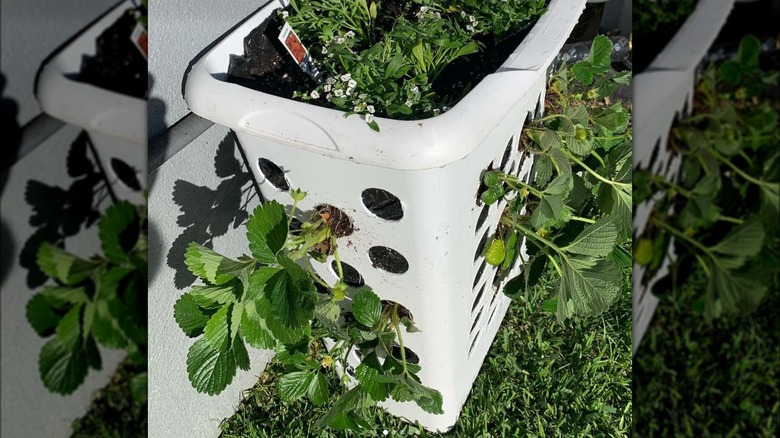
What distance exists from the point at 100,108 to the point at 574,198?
109 cm

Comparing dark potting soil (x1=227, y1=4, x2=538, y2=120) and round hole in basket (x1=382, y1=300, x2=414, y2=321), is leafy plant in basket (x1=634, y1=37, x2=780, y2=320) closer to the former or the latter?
dark potting soil (x1=227, y1=4, x2=538, y2=120)

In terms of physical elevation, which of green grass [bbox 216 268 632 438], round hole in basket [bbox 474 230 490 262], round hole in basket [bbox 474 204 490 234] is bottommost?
green grass [bbox 216 268 632 438]

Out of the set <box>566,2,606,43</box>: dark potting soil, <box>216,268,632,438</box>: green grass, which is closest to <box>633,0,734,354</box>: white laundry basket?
<box>216,268,632,438</box>: green grass

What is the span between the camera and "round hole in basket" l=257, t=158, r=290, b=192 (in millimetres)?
949

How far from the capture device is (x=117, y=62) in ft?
0.67

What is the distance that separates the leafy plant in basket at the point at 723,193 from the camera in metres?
0.27

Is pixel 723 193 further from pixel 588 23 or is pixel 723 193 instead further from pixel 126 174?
pixel 588 23

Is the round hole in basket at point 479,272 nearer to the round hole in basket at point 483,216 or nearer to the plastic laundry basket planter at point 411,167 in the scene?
the plastic laundry basket planter at point 411,167

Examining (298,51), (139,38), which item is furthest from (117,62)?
(298,51)

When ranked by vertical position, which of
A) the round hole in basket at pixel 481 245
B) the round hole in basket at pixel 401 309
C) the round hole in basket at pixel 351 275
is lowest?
the round hole in basket at pixel 401 309

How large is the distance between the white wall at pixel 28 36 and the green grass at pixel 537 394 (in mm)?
1273

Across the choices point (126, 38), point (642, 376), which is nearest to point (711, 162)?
point (642, 376)

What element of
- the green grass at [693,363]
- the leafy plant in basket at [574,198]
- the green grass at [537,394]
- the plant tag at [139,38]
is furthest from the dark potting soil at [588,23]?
the plant tag at [139,38]

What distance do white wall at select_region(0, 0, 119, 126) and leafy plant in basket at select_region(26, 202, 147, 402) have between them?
0.04 m
